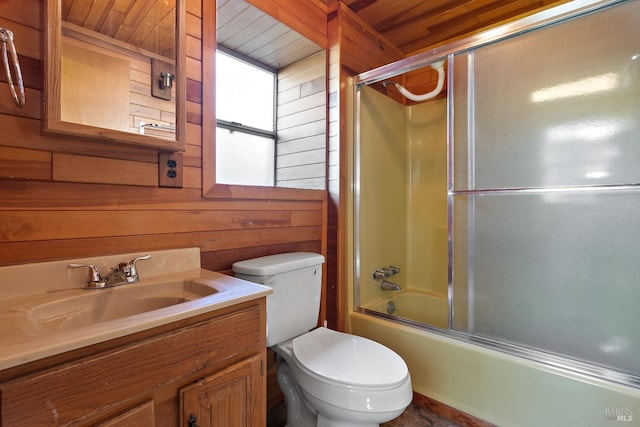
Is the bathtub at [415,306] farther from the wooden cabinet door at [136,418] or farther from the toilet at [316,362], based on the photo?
the wooden cabinet door at [136,418]

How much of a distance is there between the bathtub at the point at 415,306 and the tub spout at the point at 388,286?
6 cm

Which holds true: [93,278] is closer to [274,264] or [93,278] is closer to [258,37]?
[274,264]

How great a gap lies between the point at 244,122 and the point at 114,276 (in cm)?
115

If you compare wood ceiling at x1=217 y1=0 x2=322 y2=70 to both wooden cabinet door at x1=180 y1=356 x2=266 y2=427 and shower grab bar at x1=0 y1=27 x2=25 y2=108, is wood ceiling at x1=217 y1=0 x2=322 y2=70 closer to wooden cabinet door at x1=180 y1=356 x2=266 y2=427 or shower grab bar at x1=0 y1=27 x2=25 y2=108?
shower grab bar at x1=0 y1=27 x2=25 y2=108

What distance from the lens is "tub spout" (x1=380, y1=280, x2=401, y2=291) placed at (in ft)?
6.74

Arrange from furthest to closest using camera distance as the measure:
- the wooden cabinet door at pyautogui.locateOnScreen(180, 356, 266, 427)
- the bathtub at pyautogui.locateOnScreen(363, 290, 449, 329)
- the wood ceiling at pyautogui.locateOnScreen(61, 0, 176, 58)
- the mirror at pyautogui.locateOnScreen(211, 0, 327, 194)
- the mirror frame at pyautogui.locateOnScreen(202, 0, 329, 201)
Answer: the bathtub at pyautogui.locateOnScreen(363, 290, 449, 329) → the mirror at pyautogui.locateOnScreen(211, 0, 327, 194) → the mirror frame at pyautogui.locateOnScreen(202, 0, 329, 201) → the wood ceiling at pyautogui.locateOnScreen(61, 0, 176, 58) → the wooden cabinet door at pyautogui.locateOnScreen(180, 356, 266, 427)

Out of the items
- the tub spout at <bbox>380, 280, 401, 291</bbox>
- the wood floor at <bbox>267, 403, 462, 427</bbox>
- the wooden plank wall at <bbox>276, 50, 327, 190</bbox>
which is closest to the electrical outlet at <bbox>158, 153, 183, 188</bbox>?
the wooden plank wall at <bbox>276, 50, 327, 190</bbox>

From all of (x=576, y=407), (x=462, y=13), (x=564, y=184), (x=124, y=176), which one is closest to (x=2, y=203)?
(x=124, y=176)

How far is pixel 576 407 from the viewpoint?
3.96 feet

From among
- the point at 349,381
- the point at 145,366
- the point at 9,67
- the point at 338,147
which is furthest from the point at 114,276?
the point at 338,147

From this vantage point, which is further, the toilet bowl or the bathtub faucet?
the bathtub faucet

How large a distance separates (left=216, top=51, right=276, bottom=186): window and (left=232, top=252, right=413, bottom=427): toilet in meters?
0.63

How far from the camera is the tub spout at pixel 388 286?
2.05 m

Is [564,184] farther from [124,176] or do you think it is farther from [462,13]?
[124,176]
